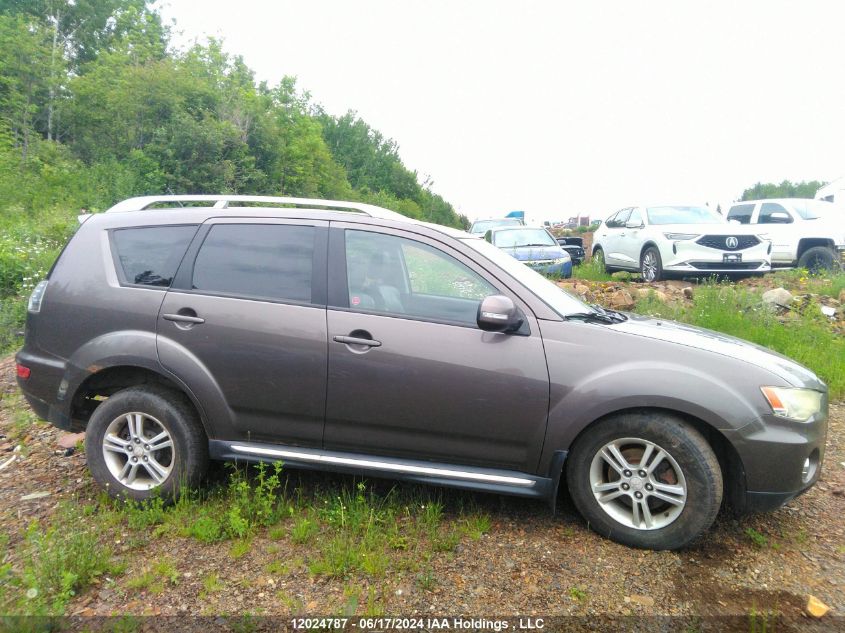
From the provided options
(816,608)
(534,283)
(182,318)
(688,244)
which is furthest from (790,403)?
(688,244)

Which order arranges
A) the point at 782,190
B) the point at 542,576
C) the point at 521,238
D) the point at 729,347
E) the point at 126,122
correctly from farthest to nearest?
the point at 782,190, the point at 126,122, the point at 521,238, the point at 729,347, the point at 542,576

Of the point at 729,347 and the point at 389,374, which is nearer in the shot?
the point at 389,374

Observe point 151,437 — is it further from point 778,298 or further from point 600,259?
point 600,259

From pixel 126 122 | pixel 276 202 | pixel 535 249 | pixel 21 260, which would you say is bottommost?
pixel 21 260

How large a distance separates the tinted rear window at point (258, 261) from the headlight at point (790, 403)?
2623mm

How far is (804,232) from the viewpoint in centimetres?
1249

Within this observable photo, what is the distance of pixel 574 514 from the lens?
3.60 m

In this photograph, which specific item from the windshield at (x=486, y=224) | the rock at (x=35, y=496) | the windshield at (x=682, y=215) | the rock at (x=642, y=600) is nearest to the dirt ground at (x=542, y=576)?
the rock at (x=642, y=600)

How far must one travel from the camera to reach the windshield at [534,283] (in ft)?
11.6

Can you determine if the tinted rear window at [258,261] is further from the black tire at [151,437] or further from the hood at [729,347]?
the hood at [729,347]

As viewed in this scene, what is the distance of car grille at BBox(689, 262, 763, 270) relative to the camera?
1076 cm

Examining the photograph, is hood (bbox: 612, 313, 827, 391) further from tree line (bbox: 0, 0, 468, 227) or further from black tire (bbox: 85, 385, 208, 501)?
tree line (bbox: 0, 0, 468, 227)

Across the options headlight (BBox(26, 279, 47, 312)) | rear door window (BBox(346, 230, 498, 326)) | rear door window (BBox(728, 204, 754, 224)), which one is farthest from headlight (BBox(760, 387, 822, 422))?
rear door window (BBox(728, 204, 754, 224))

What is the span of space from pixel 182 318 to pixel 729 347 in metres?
3.23
